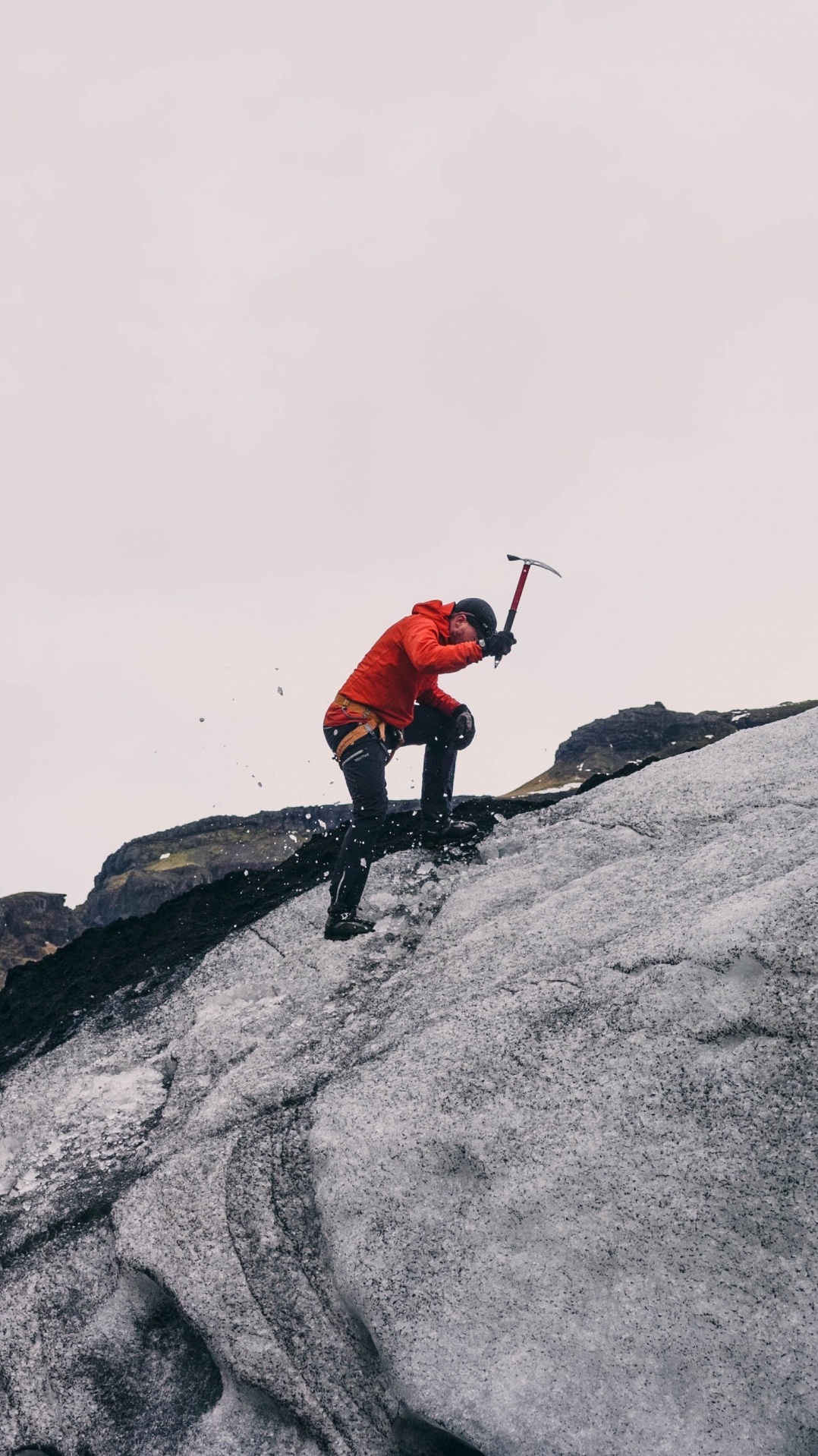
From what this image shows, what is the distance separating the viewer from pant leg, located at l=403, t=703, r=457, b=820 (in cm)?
1070

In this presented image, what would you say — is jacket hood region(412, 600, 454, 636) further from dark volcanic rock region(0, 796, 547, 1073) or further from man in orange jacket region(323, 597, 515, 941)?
dark volcanic rock region(0, 796, 547, 1073)

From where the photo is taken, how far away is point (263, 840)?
91.2 meters

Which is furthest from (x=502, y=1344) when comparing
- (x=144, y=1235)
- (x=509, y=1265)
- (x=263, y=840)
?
(x=263, y=840)

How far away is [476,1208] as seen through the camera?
6160 mm

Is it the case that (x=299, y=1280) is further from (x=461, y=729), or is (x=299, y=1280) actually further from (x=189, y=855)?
(x=189, y=855)

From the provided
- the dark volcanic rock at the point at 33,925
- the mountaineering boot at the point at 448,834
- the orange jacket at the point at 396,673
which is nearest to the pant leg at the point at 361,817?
the orange jacket at the point at 396,673

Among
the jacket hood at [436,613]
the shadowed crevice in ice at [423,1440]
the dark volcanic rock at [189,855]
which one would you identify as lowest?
the shadowed crevice in ice at [423,1440]

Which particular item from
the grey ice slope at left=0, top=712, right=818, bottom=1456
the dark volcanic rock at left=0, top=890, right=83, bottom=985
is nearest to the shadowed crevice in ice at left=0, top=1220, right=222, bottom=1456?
the grey ice slope at left=0, top=712, right=818, bottom=1456

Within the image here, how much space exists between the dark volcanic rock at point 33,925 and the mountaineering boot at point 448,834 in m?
63.4

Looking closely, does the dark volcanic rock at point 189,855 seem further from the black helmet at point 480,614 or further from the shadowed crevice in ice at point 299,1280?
the shadowed crevice in ice at point 299,1280

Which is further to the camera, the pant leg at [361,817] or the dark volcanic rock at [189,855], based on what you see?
the dark volcanic rock at [189,855]


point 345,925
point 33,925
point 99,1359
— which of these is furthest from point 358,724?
point 33,925

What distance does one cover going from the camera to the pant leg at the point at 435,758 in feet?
35.1

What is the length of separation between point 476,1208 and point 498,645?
4886mm
